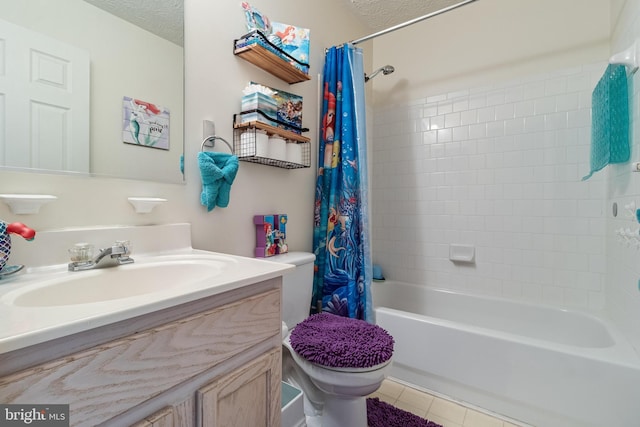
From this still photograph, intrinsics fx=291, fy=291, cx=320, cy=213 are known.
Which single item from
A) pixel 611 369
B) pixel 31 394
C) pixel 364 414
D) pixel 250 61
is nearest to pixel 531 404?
pixel 611 369

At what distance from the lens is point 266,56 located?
4.46 ft

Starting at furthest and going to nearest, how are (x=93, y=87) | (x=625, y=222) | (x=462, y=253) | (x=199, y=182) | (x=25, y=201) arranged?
(x=462, y=253)
(x=625, y=222)
(x=199, y=182)
(x=93, y=87)
(x=25, y=201)

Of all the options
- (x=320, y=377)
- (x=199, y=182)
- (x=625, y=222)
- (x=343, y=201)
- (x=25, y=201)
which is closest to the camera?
(x=25, y=201)

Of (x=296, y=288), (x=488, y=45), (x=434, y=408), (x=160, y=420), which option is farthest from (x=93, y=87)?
(x=488, y=45)

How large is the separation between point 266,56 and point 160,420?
139 centimetres

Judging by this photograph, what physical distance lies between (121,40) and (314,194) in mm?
1188

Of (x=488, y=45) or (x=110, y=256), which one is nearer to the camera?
(x=110, y=256)

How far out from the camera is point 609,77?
132 cm

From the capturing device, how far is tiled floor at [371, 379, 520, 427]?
54.8 inches

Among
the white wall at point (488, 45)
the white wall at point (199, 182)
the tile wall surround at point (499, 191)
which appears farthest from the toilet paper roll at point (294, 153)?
the white wall at point (488, 45)

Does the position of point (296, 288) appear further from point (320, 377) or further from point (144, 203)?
point (144, 203)

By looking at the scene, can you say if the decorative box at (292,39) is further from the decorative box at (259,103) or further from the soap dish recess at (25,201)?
the soap dish recess at (25,201)

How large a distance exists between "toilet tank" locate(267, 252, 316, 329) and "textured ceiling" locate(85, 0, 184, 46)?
1.03 meters

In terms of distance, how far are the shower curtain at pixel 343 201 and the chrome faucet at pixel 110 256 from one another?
109cm
